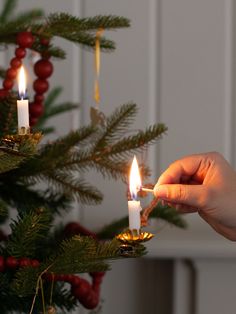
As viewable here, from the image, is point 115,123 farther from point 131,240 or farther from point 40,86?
point 131,240

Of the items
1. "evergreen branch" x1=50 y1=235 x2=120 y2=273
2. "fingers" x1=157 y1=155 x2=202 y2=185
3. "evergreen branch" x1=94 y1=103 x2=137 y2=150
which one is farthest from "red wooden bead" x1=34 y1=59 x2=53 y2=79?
"evergreen branch" x1=50 y1=235 x2=120 y2=273

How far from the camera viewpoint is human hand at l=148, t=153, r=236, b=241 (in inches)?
29.8

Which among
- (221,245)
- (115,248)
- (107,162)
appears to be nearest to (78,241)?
(115,248)

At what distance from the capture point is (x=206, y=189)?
778 mm

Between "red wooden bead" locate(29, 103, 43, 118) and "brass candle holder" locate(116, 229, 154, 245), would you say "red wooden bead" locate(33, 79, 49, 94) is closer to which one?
"red wooden bead" locate(29, 103, 43, 118)

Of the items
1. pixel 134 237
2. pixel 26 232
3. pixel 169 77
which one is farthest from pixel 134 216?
pixel 169 77

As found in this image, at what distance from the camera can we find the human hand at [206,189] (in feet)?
2.48

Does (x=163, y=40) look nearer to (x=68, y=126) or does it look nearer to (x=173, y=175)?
(x=68, y=126)

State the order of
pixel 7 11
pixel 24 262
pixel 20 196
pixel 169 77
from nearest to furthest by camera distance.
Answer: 1. pixel 24 262
2. pixel 20 196
3. pixel 7 11
4. pixel 169 77

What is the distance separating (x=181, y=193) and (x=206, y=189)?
40 millimetres

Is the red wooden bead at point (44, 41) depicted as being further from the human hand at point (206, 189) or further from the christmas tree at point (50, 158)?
the human hand at point (206, 189)

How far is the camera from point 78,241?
62 centimetres

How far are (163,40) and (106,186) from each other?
0.35m

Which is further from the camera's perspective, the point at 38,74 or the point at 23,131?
the point at 38,74
